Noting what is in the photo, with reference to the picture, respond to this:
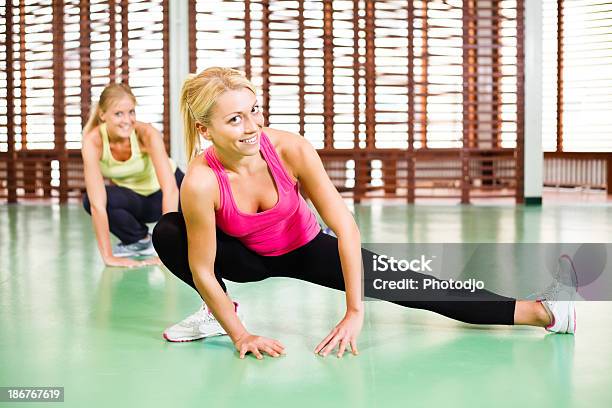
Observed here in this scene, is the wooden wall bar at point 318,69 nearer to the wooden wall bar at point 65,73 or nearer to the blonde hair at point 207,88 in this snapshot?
the wooden wall bar at point 65,73

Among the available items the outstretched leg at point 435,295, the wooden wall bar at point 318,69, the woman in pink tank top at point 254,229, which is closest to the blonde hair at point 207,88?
the woman in pink tank top at point 254,229

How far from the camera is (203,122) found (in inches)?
90.5

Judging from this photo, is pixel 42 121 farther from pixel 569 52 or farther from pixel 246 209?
pixel 246 209

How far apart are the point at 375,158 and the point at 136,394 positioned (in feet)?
19.3

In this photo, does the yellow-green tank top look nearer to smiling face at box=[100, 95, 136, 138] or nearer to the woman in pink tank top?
smiling face at box=[100, 95, 136, 138]

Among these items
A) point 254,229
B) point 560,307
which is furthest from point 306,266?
point 560,307

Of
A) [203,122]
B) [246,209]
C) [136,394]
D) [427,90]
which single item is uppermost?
[427,90]

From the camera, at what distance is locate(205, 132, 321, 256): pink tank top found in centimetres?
236

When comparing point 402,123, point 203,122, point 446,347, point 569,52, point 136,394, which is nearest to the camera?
point 136,394

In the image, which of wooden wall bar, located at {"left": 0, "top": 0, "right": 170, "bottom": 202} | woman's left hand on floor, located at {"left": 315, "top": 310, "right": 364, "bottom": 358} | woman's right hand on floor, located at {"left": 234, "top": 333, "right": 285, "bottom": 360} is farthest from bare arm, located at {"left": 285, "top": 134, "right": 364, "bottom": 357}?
wooden wall bar, located at {"left": 0, "top": 0, "right": 170, "bottom": 202}

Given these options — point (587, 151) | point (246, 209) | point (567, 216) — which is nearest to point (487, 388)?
point (246, 209)

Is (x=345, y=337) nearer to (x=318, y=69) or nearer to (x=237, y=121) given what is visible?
(x=237, y=121)

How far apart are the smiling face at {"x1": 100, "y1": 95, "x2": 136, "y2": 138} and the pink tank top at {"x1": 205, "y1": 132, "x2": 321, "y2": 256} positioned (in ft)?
5.13

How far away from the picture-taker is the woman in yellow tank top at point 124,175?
13.0 feet
